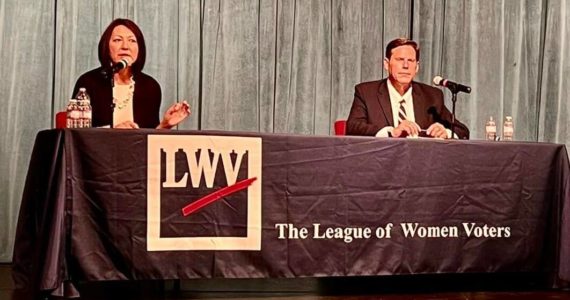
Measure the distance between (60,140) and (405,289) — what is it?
1646 millimetres

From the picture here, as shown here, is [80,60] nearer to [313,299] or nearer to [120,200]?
[120,200]

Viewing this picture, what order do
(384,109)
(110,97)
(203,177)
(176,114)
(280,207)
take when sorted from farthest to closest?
(384,109) → (110,97) → (176,114) → (280,207) → (203,177)

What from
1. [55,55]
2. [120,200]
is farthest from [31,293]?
[55,55]

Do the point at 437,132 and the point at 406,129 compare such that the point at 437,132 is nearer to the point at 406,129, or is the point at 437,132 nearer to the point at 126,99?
the point at 406,129

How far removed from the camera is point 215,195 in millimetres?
3199

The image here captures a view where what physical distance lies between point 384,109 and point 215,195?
1203 mm

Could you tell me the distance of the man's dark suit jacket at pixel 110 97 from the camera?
3770 mm

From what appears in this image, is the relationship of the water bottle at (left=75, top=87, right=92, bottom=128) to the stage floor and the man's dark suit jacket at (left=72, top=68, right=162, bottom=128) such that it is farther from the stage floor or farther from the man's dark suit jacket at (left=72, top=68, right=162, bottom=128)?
the stage floor

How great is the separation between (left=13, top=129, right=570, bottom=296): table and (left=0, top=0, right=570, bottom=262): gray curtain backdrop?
183 centimetres

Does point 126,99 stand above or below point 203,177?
above

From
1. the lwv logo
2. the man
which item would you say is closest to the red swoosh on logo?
the lwv logo

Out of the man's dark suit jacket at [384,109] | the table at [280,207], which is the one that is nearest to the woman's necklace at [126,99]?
the table at [280,207]

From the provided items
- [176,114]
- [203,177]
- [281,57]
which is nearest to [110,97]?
[176,114]

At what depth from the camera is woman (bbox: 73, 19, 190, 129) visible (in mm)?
3773
